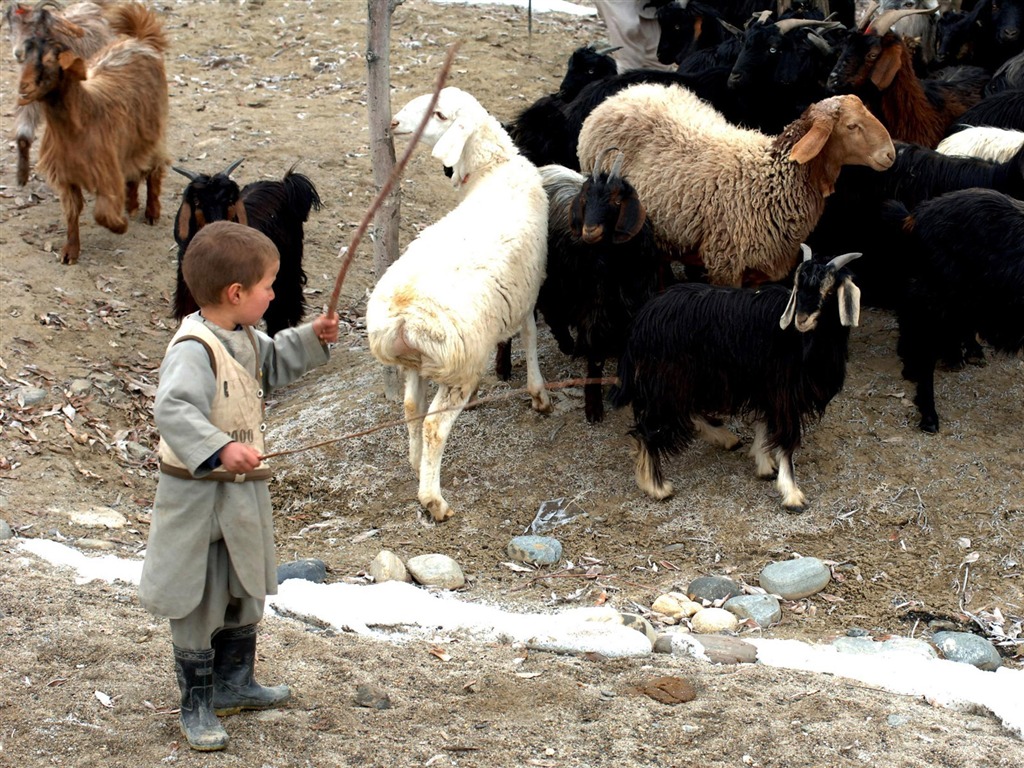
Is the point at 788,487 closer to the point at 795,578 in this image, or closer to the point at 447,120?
the point at 795,578

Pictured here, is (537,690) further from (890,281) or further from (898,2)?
(898,2)

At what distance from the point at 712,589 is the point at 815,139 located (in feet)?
9.02

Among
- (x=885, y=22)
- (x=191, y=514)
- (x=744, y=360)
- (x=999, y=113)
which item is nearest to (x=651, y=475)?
(x=744, y=360)

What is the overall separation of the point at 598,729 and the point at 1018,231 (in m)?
3.90

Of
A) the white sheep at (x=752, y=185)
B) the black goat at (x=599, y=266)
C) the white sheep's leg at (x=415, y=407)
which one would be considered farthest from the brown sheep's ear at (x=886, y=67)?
the white sheep's leg at (x=415, y=407)

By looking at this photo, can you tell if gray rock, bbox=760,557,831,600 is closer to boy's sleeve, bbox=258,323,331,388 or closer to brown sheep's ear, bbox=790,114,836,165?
brown sheep's ear, bbox=790,114,836,165

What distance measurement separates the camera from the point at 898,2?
32.2 ft

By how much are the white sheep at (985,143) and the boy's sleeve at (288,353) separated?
5.19m

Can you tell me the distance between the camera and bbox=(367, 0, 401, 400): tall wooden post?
258 inches

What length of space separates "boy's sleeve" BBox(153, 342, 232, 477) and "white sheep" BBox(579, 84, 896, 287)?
400cm

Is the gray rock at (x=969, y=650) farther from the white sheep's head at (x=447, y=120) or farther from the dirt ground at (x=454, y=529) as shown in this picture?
the white sheep's head at (x=447, y=120)

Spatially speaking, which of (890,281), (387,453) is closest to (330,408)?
(387,453)

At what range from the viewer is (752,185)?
22.4ft

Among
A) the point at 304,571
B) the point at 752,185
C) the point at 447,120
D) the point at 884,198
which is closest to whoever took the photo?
the point at 304,571
